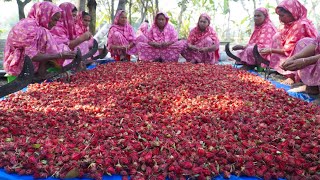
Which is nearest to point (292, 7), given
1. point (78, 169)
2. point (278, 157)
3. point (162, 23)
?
point (162, 23)

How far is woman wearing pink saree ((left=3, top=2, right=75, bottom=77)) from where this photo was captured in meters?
3.69

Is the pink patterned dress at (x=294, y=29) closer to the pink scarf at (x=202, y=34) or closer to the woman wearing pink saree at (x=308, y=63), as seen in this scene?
the woman wearing pink saree at (x=308, y=63)

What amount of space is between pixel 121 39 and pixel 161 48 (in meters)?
0.91

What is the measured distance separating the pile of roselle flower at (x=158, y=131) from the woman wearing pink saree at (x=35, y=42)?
15.0 inches

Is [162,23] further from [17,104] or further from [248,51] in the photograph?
[17,104]

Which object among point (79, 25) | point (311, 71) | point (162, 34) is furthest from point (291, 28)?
point (79, 25)

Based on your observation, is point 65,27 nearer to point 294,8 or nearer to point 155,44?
point 155,44

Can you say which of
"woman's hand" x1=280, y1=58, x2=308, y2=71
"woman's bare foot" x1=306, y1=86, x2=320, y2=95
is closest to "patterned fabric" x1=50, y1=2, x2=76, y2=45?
"woman's hand" x1=280, y1=58, x2=308, y2=71

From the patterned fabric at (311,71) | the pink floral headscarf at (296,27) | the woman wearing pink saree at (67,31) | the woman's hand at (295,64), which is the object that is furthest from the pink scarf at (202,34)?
the woman's hand at (295,64)

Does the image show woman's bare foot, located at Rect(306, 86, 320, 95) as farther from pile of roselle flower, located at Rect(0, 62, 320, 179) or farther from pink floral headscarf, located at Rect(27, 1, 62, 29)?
pink floral headscarf, located at Rect(27, 1, 62, 29)

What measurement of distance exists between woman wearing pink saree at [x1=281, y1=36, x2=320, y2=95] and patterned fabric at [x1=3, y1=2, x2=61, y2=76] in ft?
9.50

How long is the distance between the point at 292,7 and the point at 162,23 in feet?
9.23

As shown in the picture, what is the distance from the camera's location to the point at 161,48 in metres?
6.43

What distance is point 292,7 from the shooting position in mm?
4289
